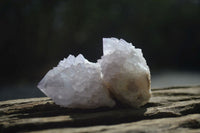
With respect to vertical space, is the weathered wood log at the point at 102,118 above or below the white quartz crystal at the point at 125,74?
below

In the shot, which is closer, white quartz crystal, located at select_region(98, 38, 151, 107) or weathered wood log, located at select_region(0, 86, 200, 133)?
weathered wood log, located at select_region(0, 86, 200, 133)

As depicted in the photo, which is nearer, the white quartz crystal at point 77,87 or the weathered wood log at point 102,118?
the weathered wood log at point 102,118

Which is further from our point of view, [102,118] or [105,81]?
[105,81]

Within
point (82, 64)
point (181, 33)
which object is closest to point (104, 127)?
point (82, 64)

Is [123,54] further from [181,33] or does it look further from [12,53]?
[181,33]

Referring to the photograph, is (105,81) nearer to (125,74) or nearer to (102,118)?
(125,74)

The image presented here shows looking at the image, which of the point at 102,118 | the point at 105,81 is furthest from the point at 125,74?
the point at 102,118
